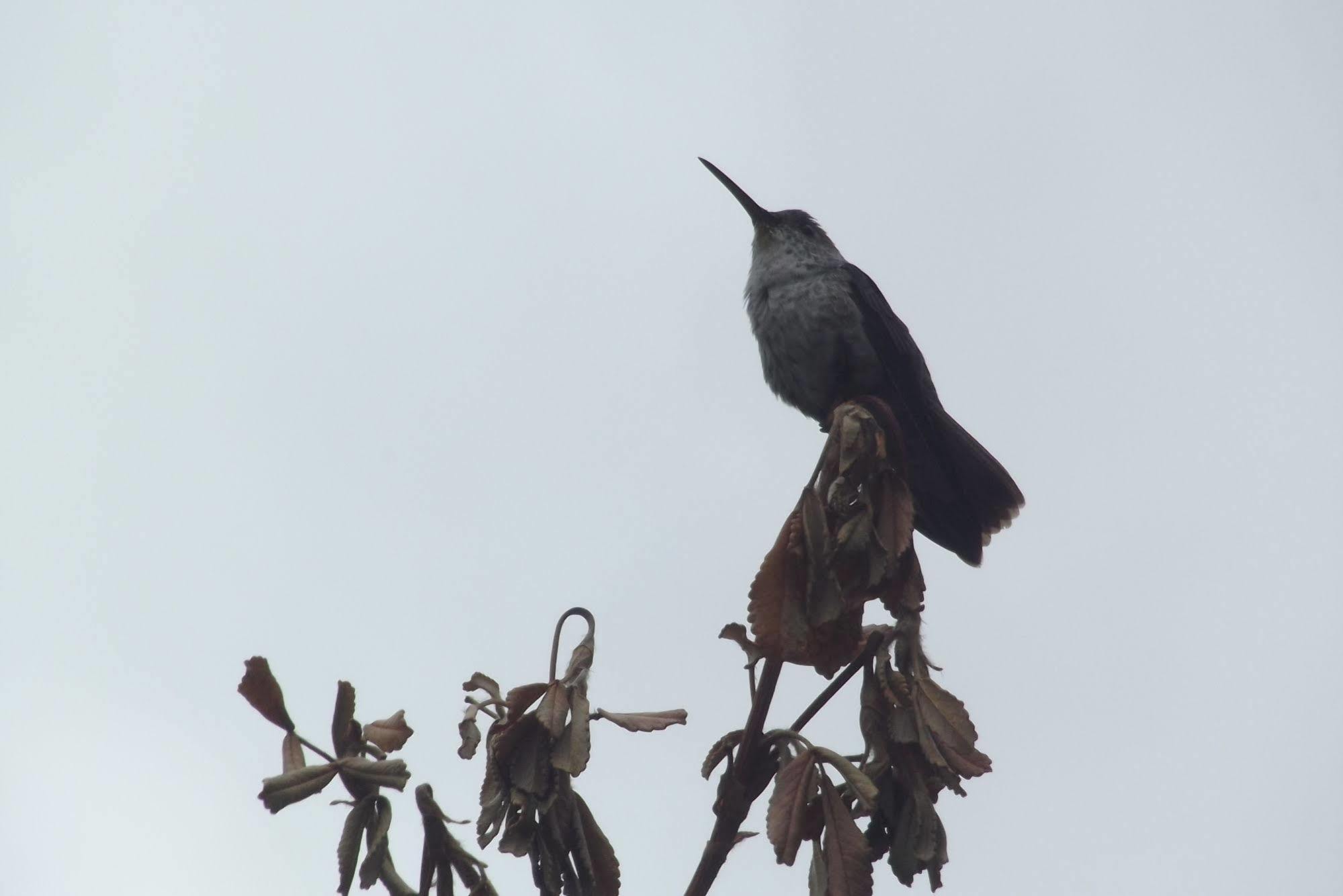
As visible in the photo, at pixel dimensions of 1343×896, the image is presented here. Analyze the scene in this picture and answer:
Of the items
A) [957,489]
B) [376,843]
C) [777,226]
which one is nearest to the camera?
Result: [376,843]

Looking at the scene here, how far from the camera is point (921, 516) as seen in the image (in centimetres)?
531

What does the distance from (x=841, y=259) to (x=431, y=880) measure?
4.84 m

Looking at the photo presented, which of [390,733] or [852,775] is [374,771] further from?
[852,775]

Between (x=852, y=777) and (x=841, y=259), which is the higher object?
(x=841, y=259)

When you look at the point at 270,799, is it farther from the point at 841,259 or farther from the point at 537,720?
the point at 841,259

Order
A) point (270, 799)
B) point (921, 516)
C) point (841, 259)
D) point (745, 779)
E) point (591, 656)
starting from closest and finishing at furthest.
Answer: point (270, 799), point (745, 779), point (591, 656), point (921, 516), point (841, 259)

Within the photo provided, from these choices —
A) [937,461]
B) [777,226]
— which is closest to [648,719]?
[937,461]

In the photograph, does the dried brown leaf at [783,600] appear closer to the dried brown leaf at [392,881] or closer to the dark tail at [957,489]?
the dried brown leaf at [392,881]

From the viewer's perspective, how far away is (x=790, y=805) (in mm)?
2492

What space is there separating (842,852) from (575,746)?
0.57m

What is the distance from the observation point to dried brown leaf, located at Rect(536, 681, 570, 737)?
249 cm

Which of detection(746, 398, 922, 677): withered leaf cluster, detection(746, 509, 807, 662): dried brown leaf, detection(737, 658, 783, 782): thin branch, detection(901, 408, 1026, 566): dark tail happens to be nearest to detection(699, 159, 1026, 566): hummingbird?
detection(901, 408, 1026, 566): dark tail

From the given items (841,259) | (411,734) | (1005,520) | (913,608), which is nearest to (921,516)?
(1005,520)

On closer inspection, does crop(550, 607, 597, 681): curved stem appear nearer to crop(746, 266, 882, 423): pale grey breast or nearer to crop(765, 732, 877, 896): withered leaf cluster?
crop(765, 732, 877, 896): withered leaf cluster
